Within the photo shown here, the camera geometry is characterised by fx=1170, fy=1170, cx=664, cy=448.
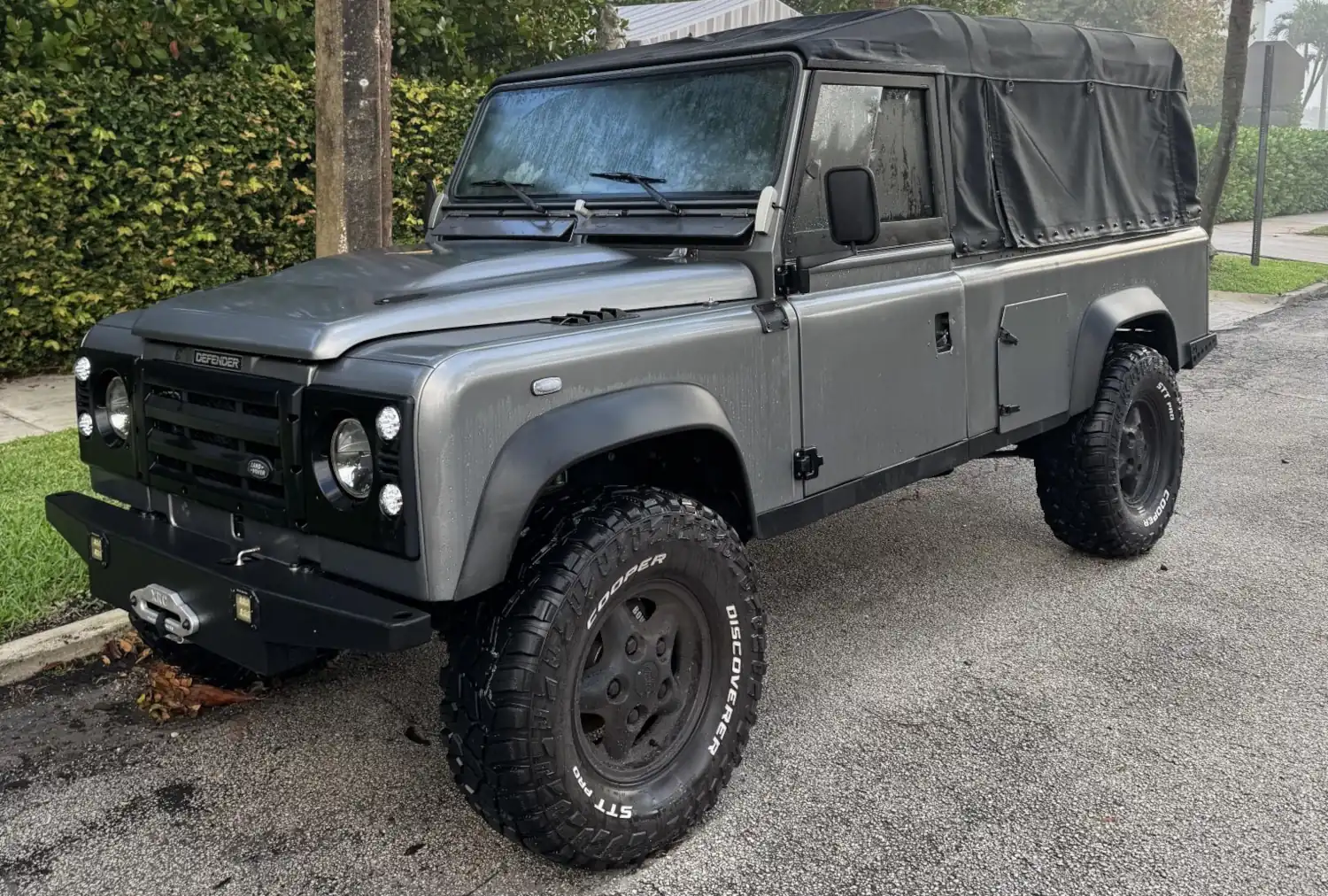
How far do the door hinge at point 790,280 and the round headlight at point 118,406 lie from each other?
76.0 inches

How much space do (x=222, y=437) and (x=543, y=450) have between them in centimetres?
86

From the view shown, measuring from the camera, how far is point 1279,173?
27.3 metres

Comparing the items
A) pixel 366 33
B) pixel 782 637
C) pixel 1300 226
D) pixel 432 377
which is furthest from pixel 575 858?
pixel 1300 226

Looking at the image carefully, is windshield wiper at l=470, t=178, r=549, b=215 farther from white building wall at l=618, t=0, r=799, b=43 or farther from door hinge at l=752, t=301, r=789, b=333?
white building wall at l=618, t=0, r=799, b=43

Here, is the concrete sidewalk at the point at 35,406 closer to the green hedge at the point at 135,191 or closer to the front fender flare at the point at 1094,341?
the green hedge at the point at 135,191

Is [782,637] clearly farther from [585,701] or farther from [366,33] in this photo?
[366,33]

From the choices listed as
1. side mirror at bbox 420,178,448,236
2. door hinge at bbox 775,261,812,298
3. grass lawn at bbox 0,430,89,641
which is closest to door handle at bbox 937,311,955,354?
door hinge at bbox 775,261,812,298

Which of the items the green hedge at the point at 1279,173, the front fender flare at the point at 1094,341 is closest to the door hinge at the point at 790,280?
the front fender flare at the point at 1094,341

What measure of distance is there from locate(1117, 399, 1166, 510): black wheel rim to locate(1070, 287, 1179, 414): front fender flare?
0.28 metres

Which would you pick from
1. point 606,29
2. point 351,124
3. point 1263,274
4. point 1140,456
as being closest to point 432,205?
point 351,124

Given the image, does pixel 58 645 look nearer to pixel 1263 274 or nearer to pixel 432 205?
pixel 432 205

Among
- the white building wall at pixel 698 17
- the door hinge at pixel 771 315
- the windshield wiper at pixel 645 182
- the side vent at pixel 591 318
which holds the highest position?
the white building wall at pixel 698 17

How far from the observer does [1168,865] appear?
2967 mm

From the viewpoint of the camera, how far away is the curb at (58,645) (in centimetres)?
406
